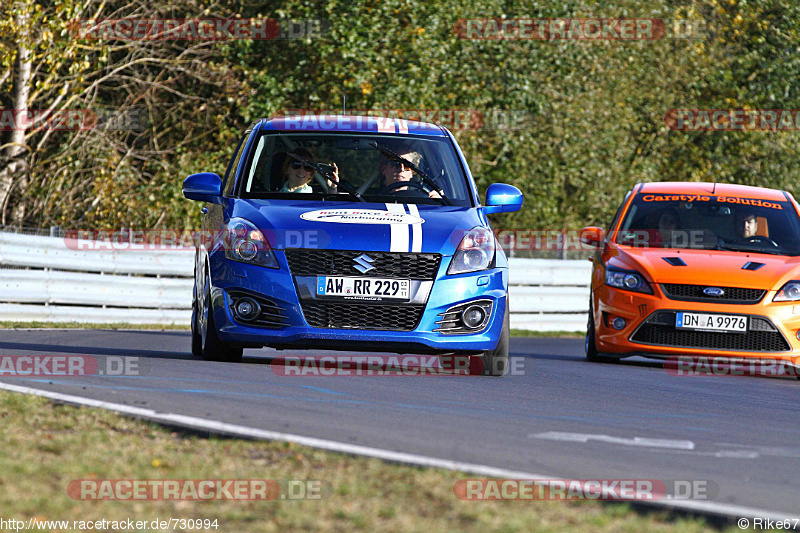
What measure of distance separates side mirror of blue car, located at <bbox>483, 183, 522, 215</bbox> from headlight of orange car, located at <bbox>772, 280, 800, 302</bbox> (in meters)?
2.81

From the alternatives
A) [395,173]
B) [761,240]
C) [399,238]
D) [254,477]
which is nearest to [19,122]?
[395,173]

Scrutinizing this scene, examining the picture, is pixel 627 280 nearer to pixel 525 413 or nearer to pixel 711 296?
pixel 711 296

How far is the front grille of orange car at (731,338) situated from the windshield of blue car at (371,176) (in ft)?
8.64

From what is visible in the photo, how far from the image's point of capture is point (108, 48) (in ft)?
66.9

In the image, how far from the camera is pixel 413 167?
375 inches

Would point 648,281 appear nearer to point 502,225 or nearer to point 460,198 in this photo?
point 460,198

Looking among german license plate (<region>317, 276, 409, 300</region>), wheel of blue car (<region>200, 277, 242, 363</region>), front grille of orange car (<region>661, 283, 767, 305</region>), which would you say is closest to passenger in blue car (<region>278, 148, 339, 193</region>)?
wheel of blue car (<region>200, 277, 242, 363</region>)

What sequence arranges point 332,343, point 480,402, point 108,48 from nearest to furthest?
point 480,402
point 332,343
point 108,48

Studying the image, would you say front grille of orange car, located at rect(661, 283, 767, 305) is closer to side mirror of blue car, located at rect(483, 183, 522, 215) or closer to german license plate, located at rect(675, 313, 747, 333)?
german license plate, located at rect(675, 313, 747, 333)

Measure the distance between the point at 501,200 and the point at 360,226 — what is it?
1.42m

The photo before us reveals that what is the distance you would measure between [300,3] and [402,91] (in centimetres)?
239

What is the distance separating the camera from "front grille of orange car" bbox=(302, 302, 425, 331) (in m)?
8.46

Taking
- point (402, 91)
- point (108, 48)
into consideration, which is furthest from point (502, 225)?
point (108, 48)

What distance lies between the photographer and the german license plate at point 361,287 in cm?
844
